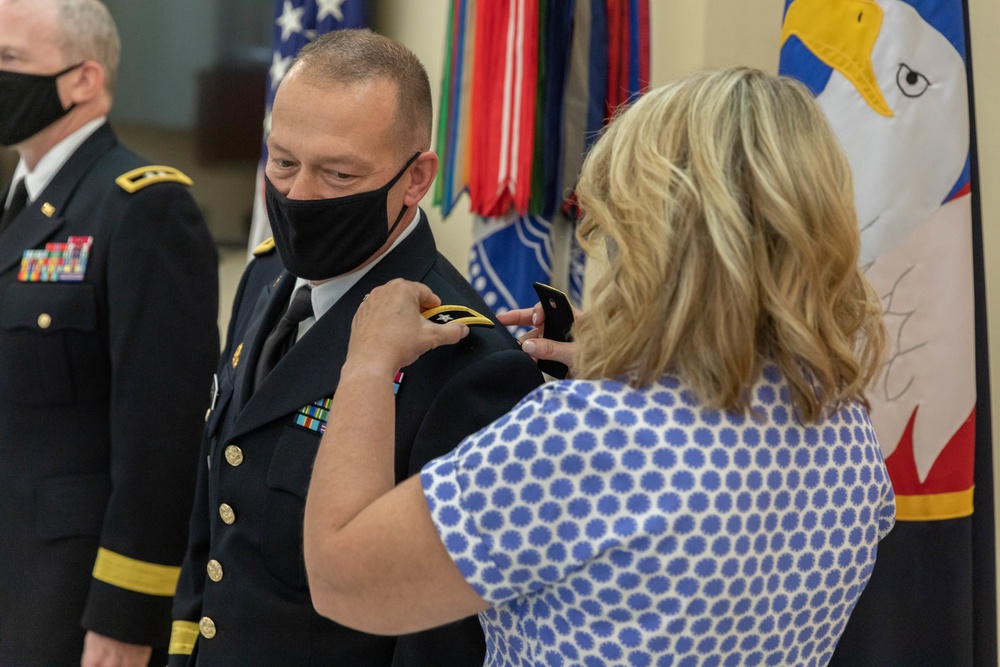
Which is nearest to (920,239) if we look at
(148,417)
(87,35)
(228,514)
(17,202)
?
(228,514)

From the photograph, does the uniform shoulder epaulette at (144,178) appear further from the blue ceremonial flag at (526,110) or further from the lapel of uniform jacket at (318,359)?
the blue ceremonial flag at (526,110)

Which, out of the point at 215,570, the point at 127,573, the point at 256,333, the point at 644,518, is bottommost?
the point at 127,573

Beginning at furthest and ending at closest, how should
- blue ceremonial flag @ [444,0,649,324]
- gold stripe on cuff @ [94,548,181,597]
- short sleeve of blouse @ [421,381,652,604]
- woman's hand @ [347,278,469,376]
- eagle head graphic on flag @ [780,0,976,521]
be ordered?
blue ceremonial flag @ [444,0,649,324] → eagle head graphic on flag @ [780,0,976,521] → gold stripe on cuff @ [94,548,181,597] → woman's hand @ [347,278,469,376] → short sleeve of blouse @ [421,381,652,604]

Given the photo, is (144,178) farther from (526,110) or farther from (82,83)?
(526,110)

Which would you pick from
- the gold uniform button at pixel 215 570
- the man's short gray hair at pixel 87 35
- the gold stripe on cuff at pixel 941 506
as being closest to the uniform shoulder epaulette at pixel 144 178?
the man's short gray hair at pixel 87 35

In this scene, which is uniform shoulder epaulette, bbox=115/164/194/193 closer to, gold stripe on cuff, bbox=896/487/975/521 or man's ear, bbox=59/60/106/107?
man's ear, bbox=59/60/106/107

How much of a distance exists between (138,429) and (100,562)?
0.24 m

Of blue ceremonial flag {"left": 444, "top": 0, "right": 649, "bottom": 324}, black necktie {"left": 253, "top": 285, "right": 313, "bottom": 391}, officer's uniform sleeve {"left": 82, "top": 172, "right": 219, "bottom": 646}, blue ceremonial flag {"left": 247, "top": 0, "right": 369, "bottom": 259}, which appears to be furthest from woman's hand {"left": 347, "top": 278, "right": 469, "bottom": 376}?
blue ceremonial flag {"left": 247, "top": 0, "right": 369, "bottom": 259}

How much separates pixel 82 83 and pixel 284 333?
2.83ft

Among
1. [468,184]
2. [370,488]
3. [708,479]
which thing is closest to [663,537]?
[708,479]

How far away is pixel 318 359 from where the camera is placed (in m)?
1.29

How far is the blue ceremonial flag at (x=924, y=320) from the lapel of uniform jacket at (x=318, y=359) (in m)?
0.93

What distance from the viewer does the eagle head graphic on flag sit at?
180 centimetres

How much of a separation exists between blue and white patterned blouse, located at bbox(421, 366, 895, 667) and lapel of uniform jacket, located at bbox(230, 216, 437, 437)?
393mm
